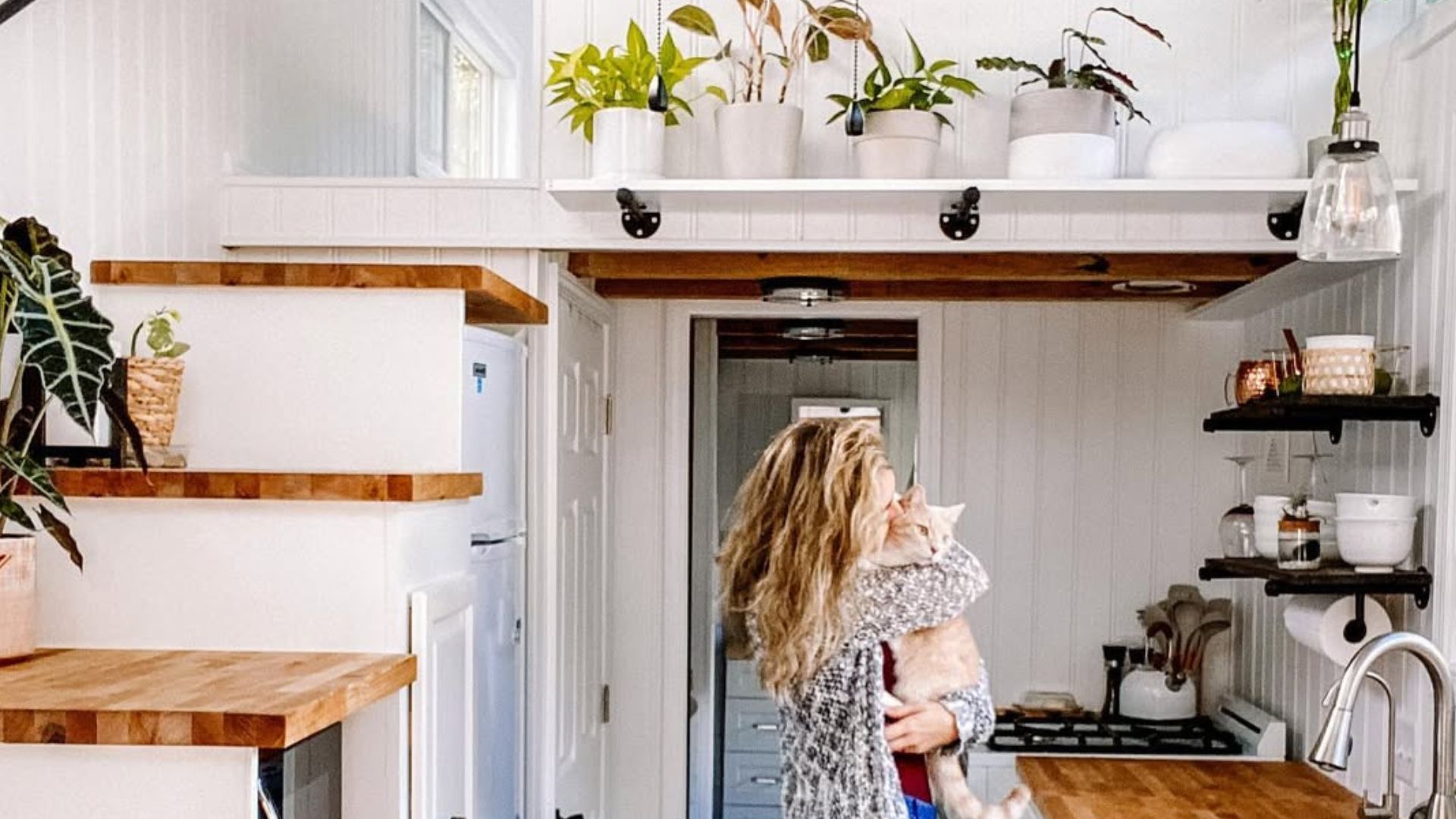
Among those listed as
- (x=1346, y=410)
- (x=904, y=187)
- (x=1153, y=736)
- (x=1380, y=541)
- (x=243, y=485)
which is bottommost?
(x=1153, y=736)

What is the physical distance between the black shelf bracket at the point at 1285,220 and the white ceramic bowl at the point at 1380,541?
576mm

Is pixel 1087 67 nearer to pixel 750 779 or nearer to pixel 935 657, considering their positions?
pixel 935 657

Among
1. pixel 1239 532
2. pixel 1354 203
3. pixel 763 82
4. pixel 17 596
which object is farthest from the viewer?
pixel 1239 532

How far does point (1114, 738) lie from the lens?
305 centimetres

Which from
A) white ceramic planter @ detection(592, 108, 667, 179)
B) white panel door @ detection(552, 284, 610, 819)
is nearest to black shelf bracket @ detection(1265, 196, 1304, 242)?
white ceramic planter @ detection(592, 108, 667, 179)

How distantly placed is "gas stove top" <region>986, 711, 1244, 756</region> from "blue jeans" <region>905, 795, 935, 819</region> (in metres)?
1.09

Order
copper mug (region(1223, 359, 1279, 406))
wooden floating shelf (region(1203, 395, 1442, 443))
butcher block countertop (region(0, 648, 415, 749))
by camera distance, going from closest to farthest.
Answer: butcher block countertop (region(0, 648, 415, 749)) < wooden floating shelf (region(1203, 395, 1442, 443)) < copper mug (region(1223, 359, 1279, 406))

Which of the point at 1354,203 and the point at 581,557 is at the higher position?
the point at 1354,203

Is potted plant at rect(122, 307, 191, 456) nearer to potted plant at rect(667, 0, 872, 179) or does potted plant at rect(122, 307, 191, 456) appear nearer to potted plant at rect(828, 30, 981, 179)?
potted plant at rect(667, 0, 872, 179)

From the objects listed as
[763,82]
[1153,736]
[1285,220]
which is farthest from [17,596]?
[1153,736]

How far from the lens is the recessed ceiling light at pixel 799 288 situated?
2.71m

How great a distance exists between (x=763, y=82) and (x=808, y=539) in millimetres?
964

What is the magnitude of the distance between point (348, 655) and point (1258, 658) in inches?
94.1

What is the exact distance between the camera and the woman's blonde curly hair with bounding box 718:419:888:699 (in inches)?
73.7
